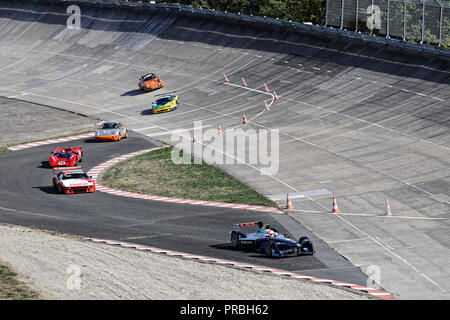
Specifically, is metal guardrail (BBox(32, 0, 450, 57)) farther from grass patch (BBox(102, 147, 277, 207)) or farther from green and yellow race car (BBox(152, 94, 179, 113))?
grass patch (BBox(102, 147, 277, 207))

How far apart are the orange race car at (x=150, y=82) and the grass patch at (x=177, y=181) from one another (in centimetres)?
1952

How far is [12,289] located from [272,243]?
30.5ft

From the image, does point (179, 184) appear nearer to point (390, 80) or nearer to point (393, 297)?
point (393, 297)

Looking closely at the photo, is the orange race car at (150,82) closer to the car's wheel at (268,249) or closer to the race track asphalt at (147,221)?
the race track asphalt at (147,221)

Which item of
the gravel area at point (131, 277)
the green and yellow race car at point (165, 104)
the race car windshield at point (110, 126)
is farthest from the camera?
the green and yellow race car at point (165, 104)

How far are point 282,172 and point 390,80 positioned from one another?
1858cm

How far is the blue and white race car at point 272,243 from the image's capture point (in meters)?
28.3

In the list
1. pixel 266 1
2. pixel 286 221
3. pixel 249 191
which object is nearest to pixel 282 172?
pixel 249 191

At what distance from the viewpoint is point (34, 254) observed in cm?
2830

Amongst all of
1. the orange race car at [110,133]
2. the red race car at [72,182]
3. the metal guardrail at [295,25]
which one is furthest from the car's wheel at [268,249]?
the metal guardrail at [295,25]

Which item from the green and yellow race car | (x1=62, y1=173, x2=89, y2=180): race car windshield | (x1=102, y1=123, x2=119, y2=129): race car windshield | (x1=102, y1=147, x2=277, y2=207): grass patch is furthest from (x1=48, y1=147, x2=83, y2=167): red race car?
the green and yellow race car

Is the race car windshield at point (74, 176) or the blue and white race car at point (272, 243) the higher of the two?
the race car windshield at point (74, 176)

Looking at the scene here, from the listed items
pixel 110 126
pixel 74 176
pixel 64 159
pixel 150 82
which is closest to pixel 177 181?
pixel 74 176

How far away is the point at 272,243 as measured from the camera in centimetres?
2827
